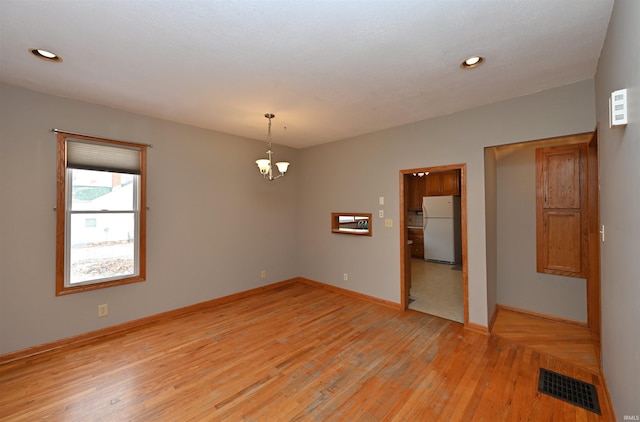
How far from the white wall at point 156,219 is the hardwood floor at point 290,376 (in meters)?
0.42

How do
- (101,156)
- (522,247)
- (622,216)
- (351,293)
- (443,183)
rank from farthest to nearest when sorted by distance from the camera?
1. (443,183)
2. (351,293)
3. (522,247)
4. (101,156)
5. (622,216)

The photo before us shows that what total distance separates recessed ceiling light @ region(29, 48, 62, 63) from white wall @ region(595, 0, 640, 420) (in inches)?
141

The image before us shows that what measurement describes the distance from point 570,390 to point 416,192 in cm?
591

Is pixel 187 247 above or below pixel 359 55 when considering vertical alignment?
below

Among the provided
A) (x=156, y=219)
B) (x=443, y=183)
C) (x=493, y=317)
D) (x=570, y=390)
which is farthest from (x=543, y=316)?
(x=156, y=219)

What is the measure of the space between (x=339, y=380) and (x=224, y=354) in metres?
1.22

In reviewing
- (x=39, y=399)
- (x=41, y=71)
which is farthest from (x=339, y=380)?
(x=41, y=71)

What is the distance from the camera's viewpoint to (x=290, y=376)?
2.37 meters

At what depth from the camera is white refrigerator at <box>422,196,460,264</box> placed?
6.86 m

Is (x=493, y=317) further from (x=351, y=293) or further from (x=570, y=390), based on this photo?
(x=351, y=293)

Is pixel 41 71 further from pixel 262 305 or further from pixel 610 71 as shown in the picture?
pixel 610 71

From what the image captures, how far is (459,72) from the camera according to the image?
2396 millimetres

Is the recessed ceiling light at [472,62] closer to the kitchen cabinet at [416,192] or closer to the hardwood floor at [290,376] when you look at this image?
the hardwood floor at [290,376]

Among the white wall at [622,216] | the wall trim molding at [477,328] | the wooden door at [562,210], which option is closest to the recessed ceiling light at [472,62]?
the white wall at [622,216]
